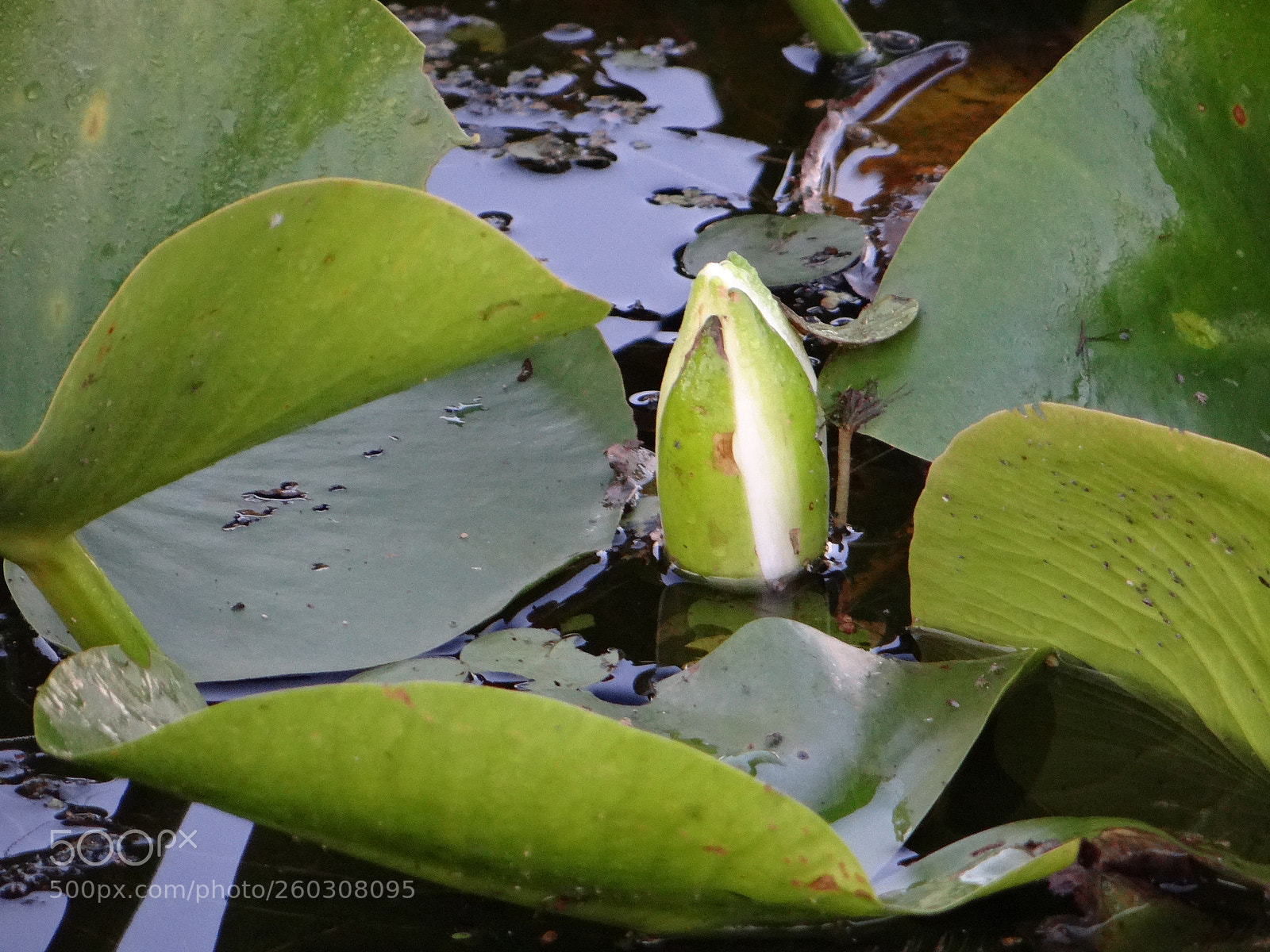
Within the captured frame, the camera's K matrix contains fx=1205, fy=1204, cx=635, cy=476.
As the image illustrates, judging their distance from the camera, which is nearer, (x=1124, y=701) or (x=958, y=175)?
(x=1124, y=701)

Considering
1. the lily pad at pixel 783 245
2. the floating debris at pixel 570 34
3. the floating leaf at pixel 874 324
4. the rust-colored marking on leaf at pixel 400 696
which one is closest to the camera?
the rust-colored marking on leaf at pixel 400 696

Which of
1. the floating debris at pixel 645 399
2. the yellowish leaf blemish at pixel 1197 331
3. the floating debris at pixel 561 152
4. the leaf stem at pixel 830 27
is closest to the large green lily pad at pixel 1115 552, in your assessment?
the yellowish leaf blemish at pixel 1197 331

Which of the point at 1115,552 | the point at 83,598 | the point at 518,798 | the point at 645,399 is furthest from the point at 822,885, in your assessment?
the point at 645,399

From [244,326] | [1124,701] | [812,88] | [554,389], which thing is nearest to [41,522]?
[244,326]

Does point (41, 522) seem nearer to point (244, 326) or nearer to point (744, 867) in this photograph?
point (244, 326)

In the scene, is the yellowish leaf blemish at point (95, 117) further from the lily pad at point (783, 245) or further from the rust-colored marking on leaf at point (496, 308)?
the lily pad at point (783, 245)

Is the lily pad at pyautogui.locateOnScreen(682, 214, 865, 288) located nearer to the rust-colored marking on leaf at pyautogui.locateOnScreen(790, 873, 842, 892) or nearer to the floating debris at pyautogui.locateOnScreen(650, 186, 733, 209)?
the floating debris at pyautogui.locateOnScreen(650, 186, 733, 209)

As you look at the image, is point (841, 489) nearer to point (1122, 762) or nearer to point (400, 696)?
point (1122, 762)
